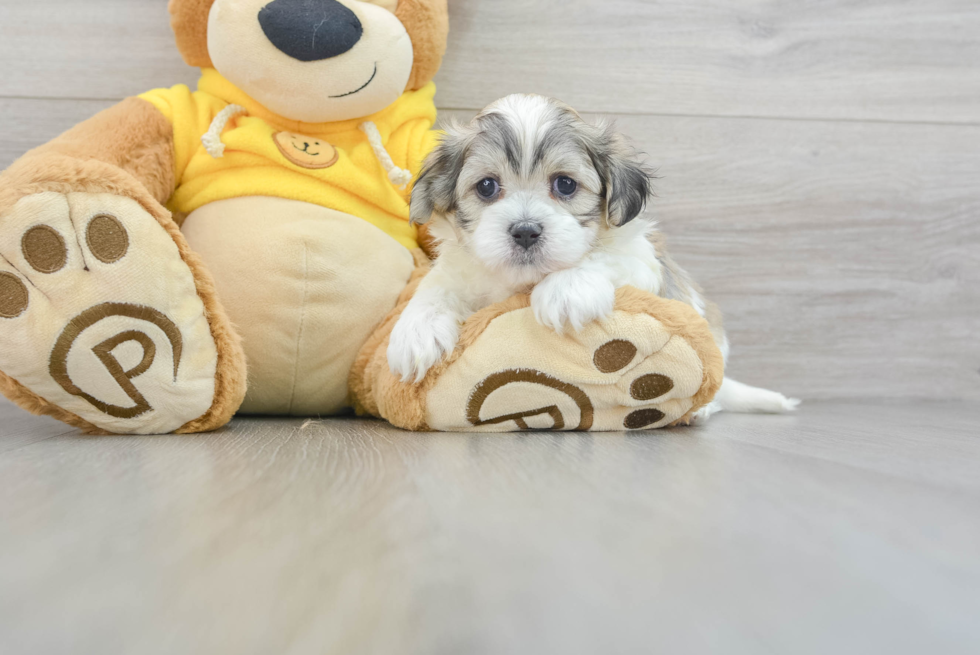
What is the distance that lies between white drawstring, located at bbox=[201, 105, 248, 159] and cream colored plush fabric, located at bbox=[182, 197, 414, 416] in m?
0.12

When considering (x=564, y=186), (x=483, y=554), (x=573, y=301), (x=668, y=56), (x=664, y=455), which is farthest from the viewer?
(x=668, y=56)

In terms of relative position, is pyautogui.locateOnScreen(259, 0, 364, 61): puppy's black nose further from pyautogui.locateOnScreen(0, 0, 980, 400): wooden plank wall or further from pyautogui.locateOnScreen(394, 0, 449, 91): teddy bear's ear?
pyautogui.locateOnScreen(0, 0, 980, 400): wooden plank wall

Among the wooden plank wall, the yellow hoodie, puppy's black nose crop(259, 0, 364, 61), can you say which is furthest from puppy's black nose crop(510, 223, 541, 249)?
the wooden plank wall

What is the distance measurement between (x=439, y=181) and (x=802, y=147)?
4.07ft

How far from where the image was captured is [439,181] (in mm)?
1357

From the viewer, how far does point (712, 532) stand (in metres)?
0.59

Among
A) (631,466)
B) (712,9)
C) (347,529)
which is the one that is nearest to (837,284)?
(712,9)

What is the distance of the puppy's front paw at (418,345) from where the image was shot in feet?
3.83

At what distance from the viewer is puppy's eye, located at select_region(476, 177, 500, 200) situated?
1286 millimetres

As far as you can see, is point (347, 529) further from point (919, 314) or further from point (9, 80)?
point (919, 314)

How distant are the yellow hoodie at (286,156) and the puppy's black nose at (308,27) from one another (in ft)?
0.68

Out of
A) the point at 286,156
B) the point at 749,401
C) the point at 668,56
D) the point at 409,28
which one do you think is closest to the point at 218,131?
the point at 286,156

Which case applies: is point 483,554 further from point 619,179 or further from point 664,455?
point 619,179

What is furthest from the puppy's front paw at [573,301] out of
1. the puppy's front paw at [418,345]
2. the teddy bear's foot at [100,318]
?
the teddy bear's foot at [100,318]
